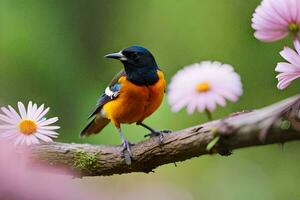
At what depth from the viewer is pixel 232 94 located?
2.01 ft

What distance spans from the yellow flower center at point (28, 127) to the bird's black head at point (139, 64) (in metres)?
0.62

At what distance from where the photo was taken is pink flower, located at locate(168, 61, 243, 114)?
0.63 m

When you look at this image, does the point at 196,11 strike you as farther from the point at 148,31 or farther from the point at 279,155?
the point at 279,155

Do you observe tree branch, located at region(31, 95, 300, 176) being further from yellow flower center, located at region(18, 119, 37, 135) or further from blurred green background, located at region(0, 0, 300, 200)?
blurred green background, located at region(0, 0, 300, 200)

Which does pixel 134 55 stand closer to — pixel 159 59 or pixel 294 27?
pixel 294 27

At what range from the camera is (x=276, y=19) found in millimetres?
604

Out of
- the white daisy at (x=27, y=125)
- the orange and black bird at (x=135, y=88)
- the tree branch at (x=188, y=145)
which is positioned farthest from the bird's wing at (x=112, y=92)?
the white daisy at (x=27, y=125)

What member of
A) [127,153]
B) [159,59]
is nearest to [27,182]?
[127,153]

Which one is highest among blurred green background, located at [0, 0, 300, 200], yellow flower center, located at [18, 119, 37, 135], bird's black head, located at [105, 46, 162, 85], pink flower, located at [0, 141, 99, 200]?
blurred green background, located at [0, 0, 300, 200]

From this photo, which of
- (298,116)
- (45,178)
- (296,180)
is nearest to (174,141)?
(298,116)

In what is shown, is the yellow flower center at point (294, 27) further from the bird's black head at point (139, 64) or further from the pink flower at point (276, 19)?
the bird's black head at point (139, 64)

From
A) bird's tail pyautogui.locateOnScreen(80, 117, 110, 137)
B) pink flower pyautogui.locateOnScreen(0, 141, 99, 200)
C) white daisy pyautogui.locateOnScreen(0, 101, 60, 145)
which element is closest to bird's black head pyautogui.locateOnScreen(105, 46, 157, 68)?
bird's tail pyautogui.locateOnScreen(80, 117, 110, 137)

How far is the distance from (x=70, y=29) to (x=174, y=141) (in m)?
2.40

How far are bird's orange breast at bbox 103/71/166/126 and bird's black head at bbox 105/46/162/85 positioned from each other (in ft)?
0.05
